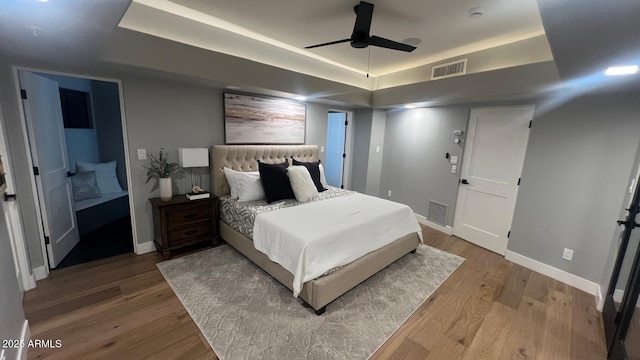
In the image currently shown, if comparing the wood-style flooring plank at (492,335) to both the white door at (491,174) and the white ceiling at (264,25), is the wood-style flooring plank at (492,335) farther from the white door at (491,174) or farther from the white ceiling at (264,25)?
the white ceiling at (264,25)

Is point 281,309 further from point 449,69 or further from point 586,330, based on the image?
point 449,69

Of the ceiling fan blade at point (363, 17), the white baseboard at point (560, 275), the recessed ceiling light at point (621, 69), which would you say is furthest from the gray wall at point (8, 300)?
the white baseboard at point (560, 275)

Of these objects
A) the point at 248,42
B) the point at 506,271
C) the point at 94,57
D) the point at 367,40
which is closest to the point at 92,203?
the point at 94,57

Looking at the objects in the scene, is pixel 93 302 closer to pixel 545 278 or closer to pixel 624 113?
pixel 545 278

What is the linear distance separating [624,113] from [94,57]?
4931 mm

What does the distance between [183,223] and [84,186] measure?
237 cm

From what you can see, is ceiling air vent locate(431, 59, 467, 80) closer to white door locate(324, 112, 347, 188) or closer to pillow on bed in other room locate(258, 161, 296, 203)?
white door locate(324, 112, 347, 188)

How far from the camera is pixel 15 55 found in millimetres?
2053

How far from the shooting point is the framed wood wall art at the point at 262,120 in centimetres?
351

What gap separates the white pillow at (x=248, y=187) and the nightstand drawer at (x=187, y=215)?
1.46 ft

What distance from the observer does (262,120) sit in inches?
150

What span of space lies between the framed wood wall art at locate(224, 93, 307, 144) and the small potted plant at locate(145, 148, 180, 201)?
81cm

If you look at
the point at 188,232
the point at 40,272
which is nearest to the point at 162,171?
the point at 188,232

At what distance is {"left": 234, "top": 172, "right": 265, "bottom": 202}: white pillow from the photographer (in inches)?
127
